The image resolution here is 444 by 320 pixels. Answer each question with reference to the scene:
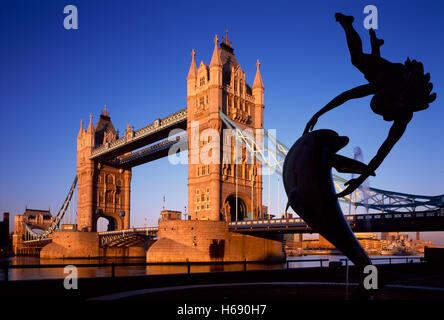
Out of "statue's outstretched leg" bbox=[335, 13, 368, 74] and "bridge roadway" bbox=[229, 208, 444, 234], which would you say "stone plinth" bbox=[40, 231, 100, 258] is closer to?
"bridge roadway" bbox=[229, 208, 444, 234]

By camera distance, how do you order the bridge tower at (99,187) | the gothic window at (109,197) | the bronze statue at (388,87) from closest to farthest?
the bronze statue at (388,87) → the bridge tower at (99,187) → the gothic window at (109,197)

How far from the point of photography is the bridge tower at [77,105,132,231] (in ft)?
276

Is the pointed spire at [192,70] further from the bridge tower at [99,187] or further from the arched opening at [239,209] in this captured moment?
the bridge tower at [99,187]

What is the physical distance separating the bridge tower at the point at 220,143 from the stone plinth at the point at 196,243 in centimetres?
391

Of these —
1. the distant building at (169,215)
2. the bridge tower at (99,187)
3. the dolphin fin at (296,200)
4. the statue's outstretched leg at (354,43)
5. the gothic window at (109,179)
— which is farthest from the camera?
the gothic window at (109,179)

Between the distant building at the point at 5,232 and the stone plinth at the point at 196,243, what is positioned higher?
the stone plinth at the point at 196,243

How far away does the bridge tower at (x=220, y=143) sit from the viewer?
5134 cm

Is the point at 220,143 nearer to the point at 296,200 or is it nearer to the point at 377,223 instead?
the point at 377,223

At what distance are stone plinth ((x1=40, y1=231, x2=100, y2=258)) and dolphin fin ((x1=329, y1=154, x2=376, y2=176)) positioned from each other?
211 feet

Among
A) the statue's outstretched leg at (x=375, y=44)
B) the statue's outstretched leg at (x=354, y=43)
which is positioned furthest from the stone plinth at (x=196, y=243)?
the statue's outstretched leg at (x=375, y=44)

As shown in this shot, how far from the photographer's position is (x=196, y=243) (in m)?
44.1
